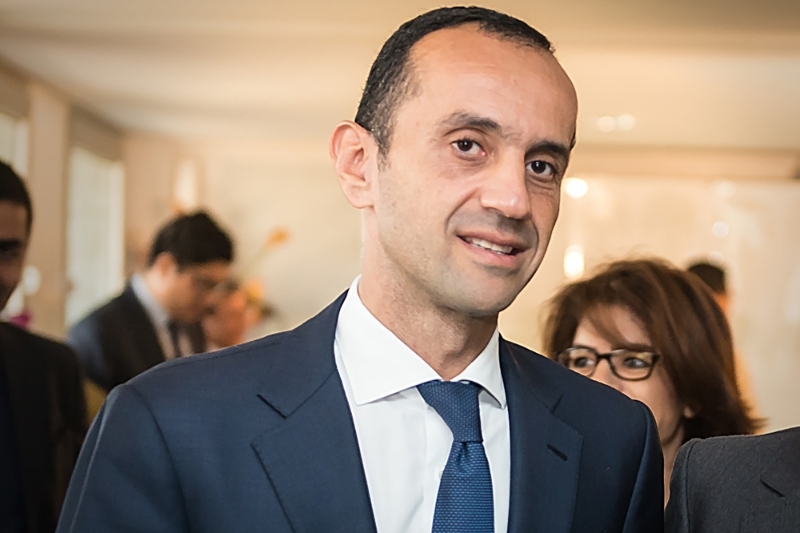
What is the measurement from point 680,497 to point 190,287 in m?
2.96

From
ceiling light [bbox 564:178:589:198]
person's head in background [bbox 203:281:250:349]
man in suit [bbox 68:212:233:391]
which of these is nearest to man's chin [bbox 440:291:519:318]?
man in suit [bbox 68:212:233:391]

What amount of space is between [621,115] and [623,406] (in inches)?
195

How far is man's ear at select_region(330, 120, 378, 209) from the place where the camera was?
135 centimetres

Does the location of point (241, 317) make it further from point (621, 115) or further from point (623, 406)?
point (623, 406)

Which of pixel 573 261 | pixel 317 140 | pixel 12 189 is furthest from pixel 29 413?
pixel 317 140

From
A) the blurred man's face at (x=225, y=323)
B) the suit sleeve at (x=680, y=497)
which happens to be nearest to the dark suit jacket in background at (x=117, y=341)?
the blurred man's face at (x=225, y=323)

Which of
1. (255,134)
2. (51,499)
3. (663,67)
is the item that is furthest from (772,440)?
(255,134)

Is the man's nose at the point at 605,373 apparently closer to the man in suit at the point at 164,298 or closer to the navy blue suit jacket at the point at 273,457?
the navy blue suit jacket at the point at 273,457

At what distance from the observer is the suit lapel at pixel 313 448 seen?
121cm

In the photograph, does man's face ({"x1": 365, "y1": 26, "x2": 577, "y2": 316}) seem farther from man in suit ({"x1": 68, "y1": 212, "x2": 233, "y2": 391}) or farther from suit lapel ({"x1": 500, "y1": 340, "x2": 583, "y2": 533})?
man in suit ({"x1": 68, "y1": 212, "x2": 233, "y2": 391})

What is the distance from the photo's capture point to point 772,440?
143 cm

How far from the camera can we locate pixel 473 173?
1247mm

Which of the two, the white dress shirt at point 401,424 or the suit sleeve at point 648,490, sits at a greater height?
the white dress shirt at point 401,424

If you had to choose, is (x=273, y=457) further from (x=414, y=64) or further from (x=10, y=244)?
(x=10, y=244)
